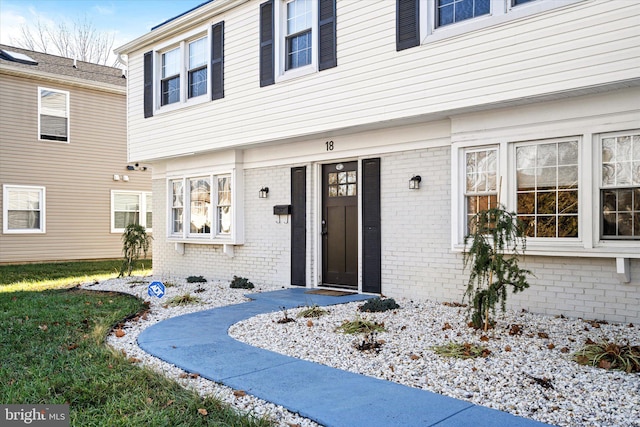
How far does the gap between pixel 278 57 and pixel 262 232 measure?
3.42 m

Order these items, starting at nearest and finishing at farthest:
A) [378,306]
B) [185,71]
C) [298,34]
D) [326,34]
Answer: [378,306] → [326,34] → [298,34] → [185,71]

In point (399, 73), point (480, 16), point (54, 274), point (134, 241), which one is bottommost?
point (54, 274)

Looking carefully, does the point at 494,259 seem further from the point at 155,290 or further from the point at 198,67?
the point at 198,67

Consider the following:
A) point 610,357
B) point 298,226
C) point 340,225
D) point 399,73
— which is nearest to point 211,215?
point 298,226

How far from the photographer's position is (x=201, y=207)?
1175cm

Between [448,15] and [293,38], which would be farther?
[293,38]

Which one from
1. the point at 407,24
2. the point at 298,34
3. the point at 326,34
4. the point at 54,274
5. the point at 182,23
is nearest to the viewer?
→ the point at 407,24

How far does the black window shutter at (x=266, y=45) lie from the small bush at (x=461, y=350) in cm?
605

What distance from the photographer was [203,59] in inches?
434

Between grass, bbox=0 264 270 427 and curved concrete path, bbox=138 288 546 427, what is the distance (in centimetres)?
44

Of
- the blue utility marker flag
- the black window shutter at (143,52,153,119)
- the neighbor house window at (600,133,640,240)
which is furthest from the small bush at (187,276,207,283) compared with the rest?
the neighbor house window at (600,133,640,240)

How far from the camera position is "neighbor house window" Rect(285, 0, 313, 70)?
9.04 m

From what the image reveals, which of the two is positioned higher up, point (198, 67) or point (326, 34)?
point (198, 67)

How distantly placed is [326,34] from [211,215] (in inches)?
188
